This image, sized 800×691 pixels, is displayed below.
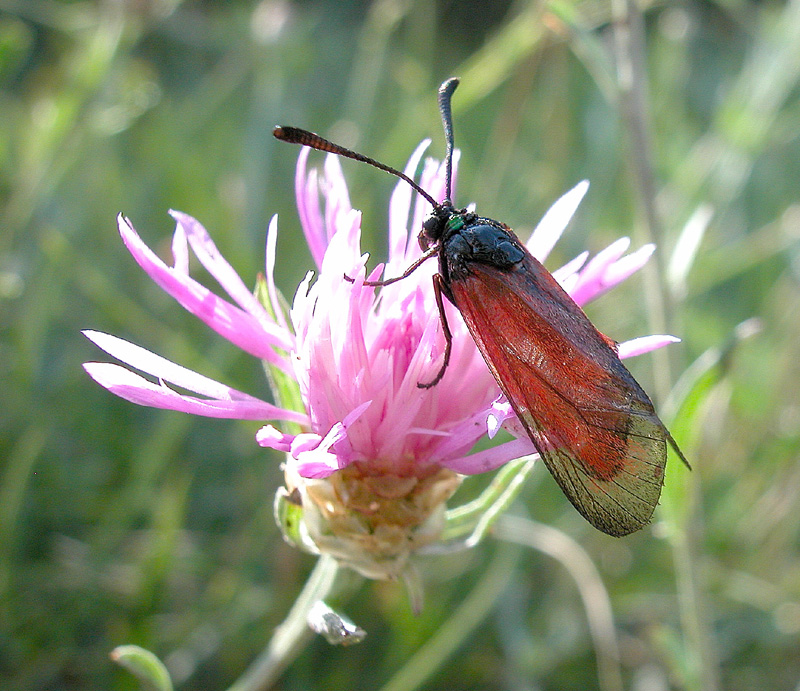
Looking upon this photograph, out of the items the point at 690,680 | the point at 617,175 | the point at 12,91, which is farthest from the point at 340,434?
the point at 12,91

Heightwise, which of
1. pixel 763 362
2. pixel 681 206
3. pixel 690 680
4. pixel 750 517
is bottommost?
pixel 690 680

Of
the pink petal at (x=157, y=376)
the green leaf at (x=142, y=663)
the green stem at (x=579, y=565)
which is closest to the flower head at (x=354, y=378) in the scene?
the pink petal at (x=157, y=376)

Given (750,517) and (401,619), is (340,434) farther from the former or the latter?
(750,517)

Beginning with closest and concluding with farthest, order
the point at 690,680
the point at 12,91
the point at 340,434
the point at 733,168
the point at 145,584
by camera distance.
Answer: the point at 340,434 < the point at 690,680 < the point at 145,584 < the point at 733,168 < the point at 12,91

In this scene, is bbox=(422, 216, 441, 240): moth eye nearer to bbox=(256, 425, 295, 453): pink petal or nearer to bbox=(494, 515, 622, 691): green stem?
bbox=(256, 425, 295, 453): pink petal

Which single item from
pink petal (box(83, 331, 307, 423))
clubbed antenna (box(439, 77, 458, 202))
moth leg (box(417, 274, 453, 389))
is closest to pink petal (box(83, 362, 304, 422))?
pink petal (box(83, 331, 307, 423))

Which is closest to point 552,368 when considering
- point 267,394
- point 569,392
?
point 569,392

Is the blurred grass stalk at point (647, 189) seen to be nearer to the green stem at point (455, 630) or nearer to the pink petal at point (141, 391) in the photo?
the green stem at point (455, 630)
